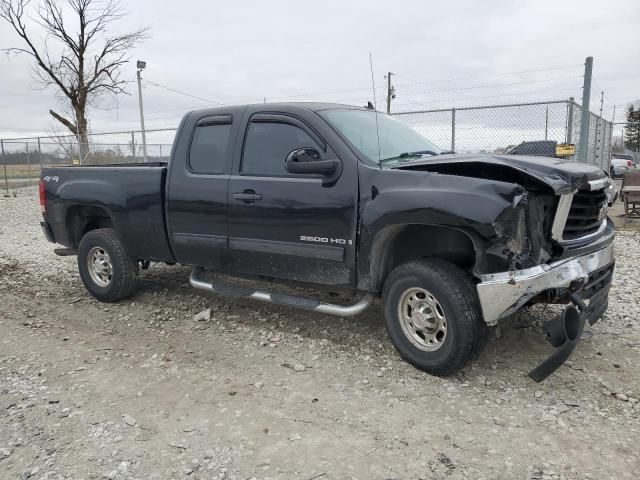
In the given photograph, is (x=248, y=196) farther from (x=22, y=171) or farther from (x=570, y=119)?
(x=22, y=171)

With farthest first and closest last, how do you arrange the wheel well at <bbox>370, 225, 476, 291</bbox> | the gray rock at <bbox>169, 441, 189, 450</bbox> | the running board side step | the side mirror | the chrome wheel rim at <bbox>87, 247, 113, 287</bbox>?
the chrome wheel rim at <bbox>87, 247, 113, 287</bbox> < the running board side step < the side mirror < the wheel well at <bbox>370, 225, 476, 291</bbox> < the gray rock at <bbox>169, 441, 189, 450</bbox>

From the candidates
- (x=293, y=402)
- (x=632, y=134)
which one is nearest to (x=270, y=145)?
(x=293, y=402)

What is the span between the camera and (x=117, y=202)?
536 cm

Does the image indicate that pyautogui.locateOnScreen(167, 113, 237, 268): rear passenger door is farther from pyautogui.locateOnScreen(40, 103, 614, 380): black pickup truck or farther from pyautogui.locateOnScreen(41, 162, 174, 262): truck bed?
pyautogui.locateOnScreen(41, 162, 174, 262): truck bed

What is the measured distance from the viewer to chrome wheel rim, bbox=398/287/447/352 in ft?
12.0

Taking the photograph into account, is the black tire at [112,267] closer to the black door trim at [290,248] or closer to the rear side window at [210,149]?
the rear side window at [210,149]

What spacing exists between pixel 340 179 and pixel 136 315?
8.83 ft

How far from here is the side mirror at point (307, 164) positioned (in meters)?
3.91

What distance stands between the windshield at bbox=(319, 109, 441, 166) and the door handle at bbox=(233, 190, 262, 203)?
839 mm

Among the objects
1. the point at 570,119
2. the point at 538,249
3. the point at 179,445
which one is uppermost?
the point at 570,119

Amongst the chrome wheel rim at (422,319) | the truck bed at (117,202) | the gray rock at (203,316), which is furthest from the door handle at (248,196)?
the chrome wheel rim at (422,319)

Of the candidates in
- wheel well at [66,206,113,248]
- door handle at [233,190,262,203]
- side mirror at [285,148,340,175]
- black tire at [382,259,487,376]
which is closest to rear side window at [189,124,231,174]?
door handle at [233,190,262,203]

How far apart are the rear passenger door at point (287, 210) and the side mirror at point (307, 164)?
97mm

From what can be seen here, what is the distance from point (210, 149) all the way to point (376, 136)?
1513 millimetres
